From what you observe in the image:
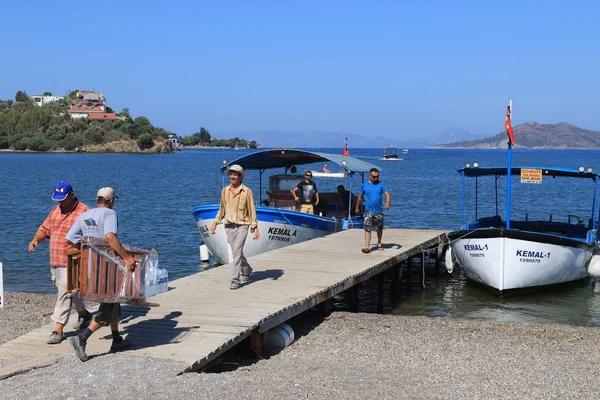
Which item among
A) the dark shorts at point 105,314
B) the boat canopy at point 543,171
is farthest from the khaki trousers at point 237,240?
the boat canopy at point 543,171

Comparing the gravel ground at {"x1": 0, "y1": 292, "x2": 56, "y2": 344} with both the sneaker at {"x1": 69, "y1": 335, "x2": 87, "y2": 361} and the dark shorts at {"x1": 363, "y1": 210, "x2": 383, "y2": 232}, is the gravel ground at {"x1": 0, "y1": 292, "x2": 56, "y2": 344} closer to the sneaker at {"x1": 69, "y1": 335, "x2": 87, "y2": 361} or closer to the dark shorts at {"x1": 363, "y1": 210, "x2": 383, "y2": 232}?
the sneaker at {"x1": 69, "y1": 335, "x2": 87, "y2": 361}

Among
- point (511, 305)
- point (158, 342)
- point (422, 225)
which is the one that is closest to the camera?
point (158, 342)

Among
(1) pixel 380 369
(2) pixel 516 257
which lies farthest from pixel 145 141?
(1) pixel 380 369

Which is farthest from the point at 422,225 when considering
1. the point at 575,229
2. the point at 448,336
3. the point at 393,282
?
the point at 448,336

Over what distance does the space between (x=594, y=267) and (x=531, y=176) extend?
3369 mm

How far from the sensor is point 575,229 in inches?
802

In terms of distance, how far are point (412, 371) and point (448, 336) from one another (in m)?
2.08

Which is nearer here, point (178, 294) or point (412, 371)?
point (412, 371)

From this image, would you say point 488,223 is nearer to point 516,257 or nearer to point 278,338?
point 516,257

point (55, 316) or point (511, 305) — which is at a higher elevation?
point (55, 316)

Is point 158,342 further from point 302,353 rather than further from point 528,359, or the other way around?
point 528,359

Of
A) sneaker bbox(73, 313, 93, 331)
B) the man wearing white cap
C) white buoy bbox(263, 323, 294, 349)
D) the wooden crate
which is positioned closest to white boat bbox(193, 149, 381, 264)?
white buoy bbox(263, 323, 294, 349)

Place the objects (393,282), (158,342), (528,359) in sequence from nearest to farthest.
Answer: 1. (158,342)
2. (528,359)
3. (393,282)

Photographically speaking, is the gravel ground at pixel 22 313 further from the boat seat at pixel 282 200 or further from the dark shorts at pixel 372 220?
the boat seat at pixel 282 200
